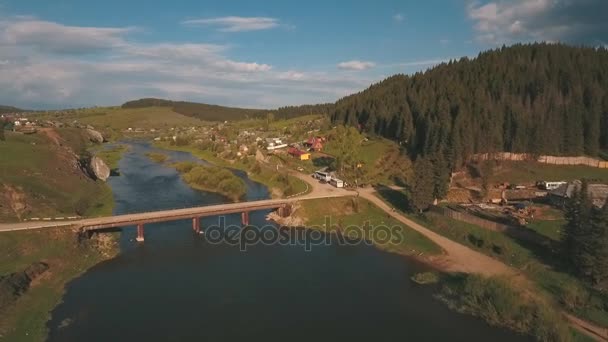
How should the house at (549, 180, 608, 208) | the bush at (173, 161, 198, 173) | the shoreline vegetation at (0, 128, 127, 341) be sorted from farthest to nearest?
the bush at (173, 161, 198, 173)
the house at (549, 180, 608, 208)
the shoreline vegetation at (0, 128, 127, 341)

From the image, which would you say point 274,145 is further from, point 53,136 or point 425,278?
point 425,278

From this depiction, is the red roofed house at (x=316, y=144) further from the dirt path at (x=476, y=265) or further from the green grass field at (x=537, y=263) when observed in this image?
the dirt path at (x=476, y=265)

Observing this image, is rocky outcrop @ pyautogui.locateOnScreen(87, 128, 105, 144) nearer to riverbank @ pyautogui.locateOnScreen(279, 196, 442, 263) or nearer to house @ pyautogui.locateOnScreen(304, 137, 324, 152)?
house @ pyautogui.locateOnScreen(304, 137, 324, 152)

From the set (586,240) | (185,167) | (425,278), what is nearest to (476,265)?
(425,278)

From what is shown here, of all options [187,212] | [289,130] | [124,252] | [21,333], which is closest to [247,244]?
[187,212]

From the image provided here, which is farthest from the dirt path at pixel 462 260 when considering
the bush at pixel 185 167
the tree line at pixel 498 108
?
the bush at pixel 185 167

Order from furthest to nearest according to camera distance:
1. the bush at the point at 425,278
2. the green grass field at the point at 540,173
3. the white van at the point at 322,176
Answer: the white van at the point at 322,176 → the green grass field at the point at 540,173 → the bush at the point at 425,278

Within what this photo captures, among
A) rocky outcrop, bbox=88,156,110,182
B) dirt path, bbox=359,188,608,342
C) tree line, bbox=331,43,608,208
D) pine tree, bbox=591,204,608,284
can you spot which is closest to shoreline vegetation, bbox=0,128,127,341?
rocky outcrop, bbox=88,156,110,182

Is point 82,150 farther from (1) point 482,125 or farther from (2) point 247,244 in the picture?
(1) point 482,125
